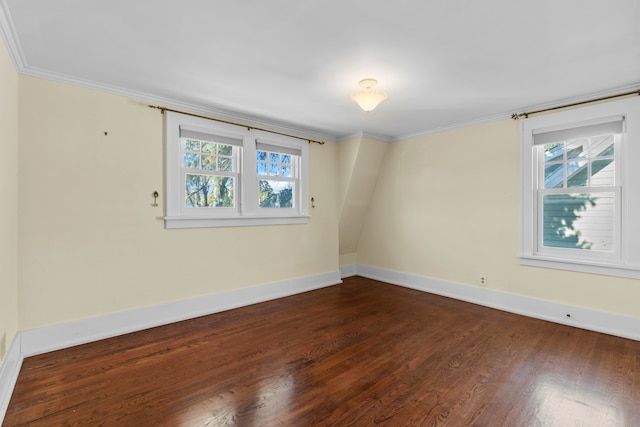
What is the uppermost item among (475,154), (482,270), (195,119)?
(195,119)

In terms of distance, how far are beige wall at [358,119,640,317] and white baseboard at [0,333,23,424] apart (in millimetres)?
4386

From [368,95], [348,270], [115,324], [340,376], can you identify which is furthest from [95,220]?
[348,270]

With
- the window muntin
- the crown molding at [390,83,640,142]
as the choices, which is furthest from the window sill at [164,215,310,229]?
the crown molding at [390,83,640,142]

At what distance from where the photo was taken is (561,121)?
3.24m

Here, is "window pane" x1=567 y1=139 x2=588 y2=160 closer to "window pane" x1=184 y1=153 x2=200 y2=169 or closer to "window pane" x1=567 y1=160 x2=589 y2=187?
"window pane" x1=567 y1=160 x2=589 y2=187

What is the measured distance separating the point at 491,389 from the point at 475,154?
287 centimetres

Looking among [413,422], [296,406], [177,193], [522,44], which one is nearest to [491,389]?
[413,422]

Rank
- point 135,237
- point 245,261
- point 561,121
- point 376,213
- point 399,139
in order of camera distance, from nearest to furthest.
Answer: point 135,237 → point 561,121 → point 245,261 → point 399,139 → point 376,213

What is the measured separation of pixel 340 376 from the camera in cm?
218

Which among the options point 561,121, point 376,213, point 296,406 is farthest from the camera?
point 376,213

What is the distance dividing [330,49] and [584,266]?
3.34 m

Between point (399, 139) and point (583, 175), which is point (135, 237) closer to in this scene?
point (399, 139)

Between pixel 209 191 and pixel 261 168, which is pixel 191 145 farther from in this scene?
pixel 261 168

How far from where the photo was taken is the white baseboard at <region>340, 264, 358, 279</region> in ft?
17.4
